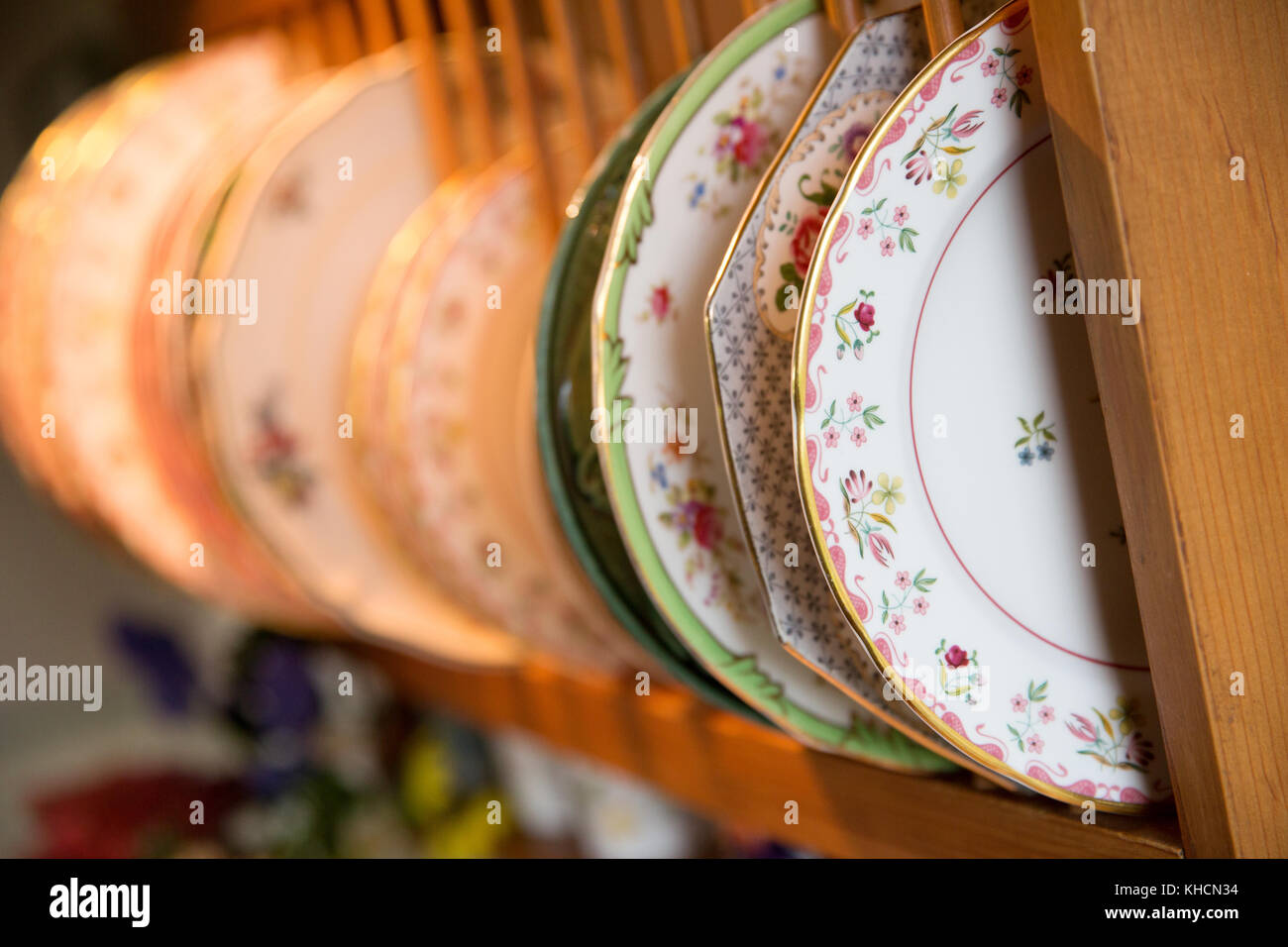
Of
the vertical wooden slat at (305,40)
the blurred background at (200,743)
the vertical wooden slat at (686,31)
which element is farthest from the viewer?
the blurred background at (200,743)

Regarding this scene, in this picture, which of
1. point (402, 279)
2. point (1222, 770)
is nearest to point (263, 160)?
point (402, 279)

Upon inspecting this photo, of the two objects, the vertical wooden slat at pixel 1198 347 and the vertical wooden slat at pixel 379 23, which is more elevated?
the vertical wooden slat at pixel 379 23

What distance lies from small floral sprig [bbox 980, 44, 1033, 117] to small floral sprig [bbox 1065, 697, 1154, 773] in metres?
0.25

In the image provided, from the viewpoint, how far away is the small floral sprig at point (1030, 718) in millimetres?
472

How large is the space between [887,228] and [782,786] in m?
0.37

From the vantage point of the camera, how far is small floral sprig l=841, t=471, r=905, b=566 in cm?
45

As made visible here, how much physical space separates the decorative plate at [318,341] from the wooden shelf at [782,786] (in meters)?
0.09

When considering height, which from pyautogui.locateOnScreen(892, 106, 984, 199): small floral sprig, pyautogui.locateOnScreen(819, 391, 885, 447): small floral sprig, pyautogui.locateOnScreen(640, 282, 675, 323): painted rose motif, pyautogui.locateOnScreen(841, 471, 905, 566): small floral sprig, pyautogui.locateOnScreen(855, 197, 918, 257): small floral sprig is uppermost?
pyautogui.locateOnScreen(892, 106, 984, 199): small floral sprig

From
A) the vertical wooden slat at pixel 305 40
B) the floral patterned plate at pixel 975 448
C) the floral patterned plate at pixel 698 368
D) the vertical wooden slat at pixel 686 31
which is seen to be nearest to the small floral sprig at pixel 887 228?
the floral patterned plate at pixel 975 448

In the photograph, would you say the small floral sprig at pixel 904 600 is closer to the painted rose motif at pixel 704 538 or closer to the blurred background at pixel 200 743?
the painted rose motif at pixel 704 538
